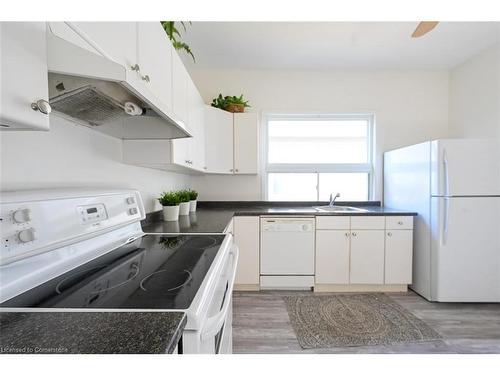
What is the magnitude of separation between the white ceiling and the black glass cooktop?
6.48ft

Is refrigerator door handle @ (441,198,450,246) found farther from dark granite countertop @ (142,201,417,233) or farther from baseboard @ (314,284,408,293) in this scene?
baseboard @ (314,284,408,293)

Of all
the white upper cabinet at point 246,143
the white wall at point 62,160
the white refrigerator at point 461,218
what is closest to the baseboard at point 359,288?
the white refrigerator at point 461,218

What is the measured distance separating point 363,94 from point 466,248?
1971mm

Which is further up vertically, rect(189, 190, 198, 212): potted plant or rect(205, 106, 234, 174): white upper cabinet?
rect(205, 106, 234, 174): white upper cabinet

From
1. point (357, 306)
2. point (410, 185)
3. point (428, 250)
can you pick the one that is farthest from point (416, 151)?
point (357, 306)

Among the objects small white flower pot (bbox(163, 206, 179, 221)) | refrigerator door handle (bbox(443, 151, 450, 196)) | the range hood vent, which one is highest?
the range hood vent

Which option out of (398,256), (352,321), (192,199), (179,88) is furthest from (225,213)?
(398,256)

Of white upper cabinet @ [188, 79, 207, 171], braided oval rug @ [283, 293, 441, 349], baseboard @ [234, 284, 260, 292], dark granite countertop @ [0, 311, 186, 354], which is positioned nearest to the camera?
dark granite countertop @ [0, 311, 186, 354]

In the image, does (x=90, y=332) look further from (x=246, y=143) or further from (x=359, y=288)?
(x=359, y=288)

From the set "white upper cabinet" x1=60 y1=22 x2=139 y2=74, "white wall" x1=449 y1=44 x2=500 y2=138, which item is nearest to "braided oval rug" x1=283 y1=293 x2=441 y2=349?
"white upper cabinet" x1=60 y1=22 x2=139 y2=74

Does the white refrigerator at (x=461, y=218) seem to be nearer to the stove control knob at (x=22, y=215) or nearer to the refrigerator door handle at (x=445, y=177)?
the refrigerator door handle at (x=445, y=177)

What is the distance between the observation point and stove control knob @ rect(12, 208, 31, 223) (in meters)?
0.62

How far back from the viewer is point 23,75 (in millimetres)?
483
